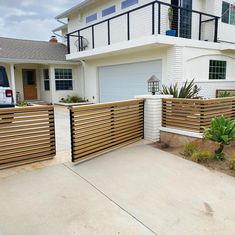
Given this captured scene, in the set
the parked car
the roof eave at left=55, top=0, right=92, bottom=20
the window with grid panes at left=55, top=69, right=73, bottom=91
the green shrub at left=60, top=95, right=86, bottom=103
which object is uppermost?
the roof eave at left=55, top=0, right=92, bottom=20

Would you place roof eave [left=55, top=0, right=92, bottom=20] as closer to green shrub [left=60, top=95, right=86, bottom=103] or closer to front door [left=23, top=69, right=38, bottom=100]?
front door [left=23, top=69, right=38, bottom=100]

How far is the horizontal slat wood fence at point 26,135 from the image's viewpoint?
15.3 ft

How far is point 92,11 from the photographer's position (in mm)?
14578

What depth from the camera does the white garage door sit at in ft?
36.6

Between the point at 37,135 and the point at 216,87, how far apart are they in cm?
929

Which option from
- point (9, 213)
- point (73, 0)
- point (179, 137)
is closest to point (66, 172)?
point (9, 213)

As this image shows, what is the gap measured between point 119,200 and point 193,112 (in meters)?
3.43

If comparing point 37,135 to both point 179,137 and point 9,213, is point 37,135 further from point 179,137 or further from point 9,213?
point 179,137

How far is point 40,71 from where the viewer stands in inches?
680

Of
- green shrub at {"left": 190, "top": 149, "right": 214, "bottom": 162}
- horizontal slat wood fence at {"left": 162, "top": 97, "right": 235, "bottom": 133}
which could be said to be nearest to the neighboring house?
horizontal slat wood fence at {"left": 162, "top": 97, "right": 235, "bottom": 133}

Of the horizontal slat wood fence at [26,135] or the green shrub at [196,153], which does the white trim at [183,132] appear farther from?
the horizontal slat wood fence at [26,135]

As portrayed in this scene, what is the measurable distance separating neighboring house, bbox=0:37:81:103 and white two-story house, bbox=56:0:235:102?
199cm

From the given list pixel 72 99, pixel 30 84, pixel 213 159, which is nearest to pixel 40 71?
pixel 30 84

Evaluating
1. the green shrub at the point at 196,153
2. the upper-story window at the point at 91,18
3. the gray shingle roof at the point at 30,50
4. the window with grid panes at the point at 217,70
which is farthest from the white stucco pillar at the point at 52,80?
the green shrub at the point at 196,153
